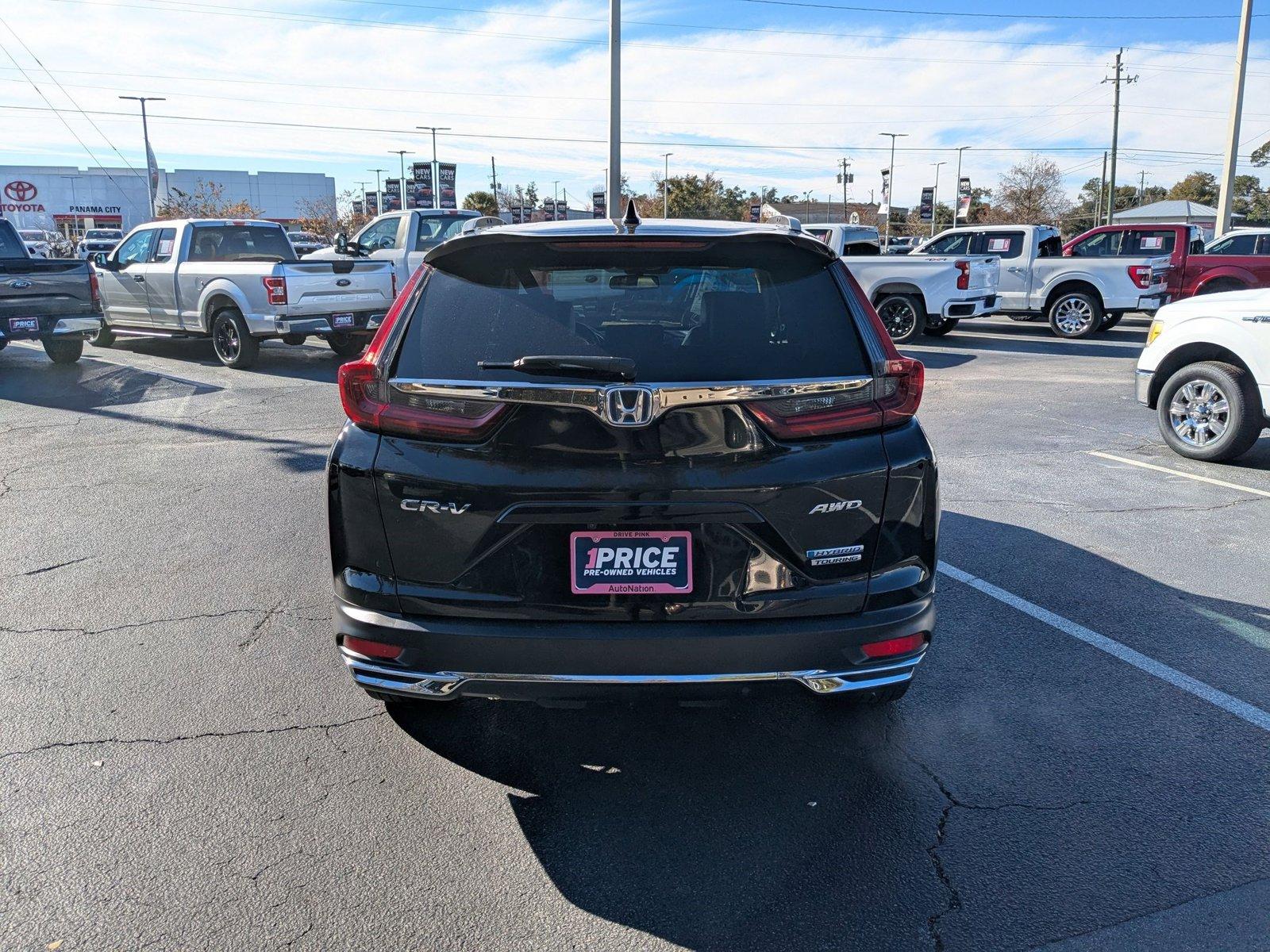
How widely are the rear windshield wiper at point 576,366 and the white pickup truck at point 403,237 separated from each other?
11.9 metres

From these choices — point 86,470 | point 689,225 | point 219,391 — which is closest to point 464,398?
point 689,225

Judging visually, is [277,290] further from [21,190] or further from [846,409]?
[21,190]

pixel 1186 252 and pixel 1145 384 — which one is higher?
pixel 1186 252

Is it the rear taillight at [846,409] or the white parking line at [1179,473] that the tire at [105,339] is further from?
the rear taillight at [846,409]

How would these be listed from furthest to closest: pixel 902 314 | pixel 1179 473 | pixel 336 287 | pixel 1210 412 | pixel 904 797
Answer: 1. pixel 902 314
2. pixel 336 287
3. pixel 1210 412
4. pixel 1179 473
5. pixel 904 797

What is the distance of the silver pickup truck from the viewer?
12.9 m

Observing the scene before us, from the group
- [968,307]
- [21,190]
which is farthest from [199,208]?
[968,307]

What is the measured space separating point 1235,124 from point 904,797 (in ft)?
92.9

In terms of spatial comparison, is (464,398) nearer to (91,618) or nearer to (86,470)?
(91,618)

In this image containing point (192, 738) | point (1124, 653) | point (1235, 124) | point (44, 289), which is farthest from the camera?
point (1235, 124)

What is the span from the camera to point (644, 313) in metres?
3.25

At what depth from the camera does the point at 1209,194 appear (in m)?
92.5

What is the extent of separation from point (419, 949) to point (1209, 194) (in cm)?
10861

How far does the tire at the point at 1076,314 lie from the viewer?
18.0m
